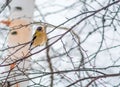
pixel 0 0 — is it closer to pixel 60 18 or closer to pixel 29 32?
pixel 60 18

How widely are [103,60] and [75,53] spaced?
327 millimetres

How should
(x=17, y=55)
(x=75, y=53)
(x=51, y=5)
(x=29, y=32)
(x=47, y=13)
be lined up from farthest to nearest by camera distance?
(x=51, y=5)
(x=47, y=13)
(x=75, y=53)
(x=29, y=32)
(x=17, y=55)

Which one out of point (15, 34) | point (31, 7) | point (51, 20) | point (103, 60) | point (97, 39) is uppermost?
point (51, 20)

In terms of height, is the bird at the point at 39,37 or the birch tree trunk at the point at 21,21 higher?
the birch tree trunk at the point at 21,21

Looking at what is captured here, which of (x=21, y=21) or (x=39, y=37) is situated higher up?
(x=21, y=21)

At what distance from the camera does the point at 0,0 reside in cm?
449

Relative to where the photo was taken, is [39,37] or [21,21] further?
[21,21]

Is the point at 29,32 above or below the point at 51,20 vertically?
below

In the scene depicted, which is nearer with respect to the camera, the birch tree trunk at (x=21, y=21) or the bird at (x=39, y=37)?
the bird at (x=39, y=37)

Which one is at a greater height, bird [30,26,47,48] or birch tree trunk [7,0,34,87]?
birch tree trunk [7,0,34,87]

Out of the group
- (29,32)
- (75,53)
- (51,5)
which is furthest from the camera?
(51,5)

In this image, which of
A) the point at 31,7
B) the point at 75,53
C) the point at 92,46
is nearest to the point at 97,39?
the point at 92,46

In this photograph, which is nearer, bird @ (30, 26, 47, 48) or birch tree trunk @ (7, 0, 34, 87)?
bird @ (30, 26, 47, 48)

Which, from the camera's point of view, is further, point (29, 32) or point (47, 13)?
point (47, 13)
